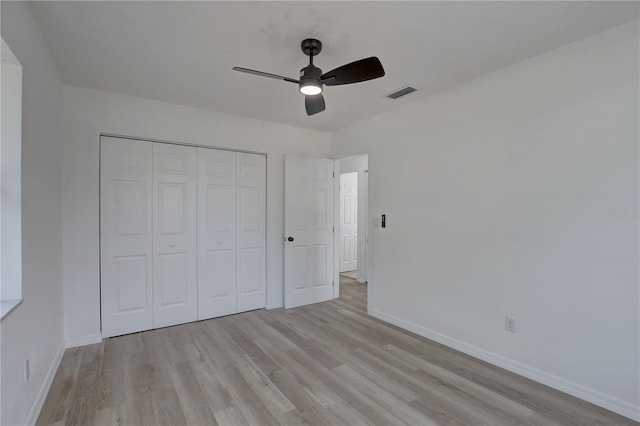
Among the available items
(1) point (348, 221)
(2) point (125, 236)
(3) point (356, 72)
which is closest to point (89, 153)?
(2) point (125, 236)

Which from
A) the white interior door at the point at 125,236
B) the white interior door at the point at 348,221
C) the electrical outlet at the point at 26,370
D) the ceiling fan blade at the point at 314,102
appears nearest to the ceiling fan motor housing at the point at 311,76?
the ceiling fan blade at the point at 314,102

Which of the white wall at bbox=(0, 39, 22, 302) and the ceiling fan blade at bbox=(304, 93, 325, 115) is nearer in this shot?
the white wall at bbox=(0, 39, 22, 302)

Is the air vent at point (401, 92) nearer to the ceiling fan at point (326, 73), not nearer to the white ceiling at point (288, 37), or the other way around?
the white ceiling at point (288, 37)

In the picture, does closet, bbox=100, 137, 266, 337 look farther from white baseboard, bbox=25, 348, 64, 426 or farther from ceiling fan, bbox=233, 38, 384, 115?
ceiling fan, bbox=233, 38, 384, 115

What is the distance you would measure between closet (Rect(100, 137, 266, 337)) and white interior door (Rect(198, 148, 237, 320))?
0.01 meters

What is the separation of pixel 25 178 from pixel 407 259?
3224 mm

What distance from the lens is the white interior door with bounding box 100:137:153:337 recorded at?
3.14 meters

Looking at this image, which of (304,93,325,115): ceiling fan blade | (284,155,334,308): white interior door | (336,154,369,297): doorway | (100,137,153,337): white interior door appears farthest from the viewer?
(336,154,369,297): doorway

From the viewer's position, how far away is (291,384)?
2340mm

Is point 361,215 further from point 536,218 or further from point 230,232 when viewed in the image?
point 536,218

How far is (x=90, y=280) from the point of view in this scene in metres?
3.05

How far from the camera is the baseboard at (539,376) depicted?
2.00 metres

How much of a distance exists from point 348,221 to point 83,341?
4773 millimetres

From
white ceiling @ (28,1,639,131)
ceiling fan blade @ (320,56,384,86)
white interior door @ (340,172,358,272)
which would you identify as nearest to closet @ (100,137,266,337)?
white ceiling @ (28,1,639,131)
